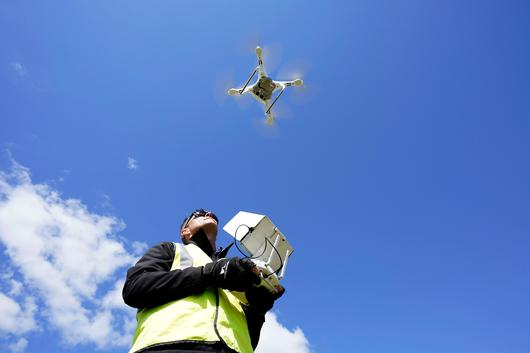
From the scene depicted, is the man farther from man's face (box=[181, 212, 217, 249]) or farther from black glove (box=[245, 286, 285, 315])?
man's face (box=[181, 212, 217, 249])

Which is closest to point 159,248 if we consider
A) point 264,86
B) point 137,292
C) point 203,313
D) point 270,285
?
point 137,292

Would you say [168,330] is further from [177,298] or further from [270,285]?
[270,285]

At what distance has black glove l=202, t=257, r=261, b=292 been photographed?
2197 millimetres

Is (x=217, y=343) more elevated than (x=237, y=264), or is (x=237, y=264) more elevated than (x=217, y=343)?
(x=237, y=264)

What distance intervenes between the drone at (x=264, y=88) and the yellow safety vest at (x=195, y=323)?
30.2 feet

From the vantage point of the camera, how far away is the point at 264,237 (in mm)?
3695

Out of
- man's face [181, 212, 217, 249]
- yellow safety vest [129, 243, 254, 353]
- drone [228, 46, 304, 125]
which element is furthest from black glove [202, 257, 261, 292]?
drone [228, 46, 304, 125]

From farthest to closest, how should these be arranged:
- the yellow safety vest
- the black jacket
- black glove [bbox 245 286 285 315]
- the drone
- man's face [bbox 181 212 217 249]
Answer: the drone, man's face [bbox 181 212 217 249], black glove [bbox 245 286 285 315], the black jacket, the yellow safety vest

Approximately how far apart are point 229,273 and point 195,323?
1.26 ft

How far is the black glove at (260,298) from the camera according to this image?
8.67 feet

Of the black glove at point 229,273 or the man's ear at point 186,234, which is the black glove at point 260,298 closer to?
the black glove at point 229,273

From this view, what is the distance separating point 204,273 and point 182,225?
A: 1567 millimetres

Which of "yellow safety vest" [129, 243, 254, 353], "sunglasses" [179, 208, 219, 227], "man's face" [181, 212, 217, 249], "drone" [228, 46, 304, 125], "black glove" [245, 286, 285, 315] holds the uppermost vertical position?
"drone" [228, 46, 304, 125]

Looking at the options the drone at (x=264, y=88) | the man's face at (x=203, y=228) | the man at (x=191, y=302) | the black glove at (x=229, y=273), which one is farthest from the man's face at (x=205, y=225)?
the drone at (x=264, y=88)
